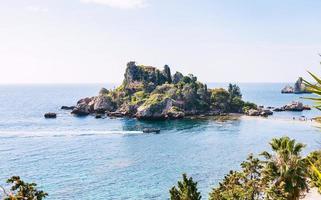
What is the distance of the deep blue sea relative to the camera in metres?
89.8

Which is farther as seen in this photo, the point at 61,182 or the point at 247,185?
the point at 61,182

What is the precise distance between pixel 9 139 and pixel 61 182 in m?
65.9

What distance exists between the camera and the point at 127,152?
125500 millimetres

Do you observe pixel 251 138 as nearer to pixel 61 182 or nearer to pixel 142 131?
pixel 142 131

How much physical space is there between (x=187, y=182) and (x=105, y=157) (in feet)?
234

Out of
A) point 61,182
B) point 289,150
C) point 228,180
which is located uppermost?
point 289,150

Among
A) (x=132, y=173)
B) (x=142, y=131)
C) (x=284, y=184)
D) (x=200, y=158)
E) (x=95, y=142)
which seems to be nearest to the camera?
(x=284, y=184)

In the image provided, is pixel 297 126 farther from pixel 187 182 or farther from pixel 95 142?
pixel 187 182

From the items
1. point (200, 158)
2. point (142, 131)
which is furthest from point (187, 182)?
point (142, 131)

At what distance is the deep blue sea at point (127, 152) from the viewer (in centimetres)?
8981

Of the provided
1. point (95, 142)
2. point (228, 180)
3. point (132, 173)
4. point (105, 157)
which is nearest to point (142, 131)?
point (95, 142)

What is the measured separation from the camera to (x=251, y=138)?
5763 inches

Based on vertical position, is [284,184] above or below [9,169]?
above

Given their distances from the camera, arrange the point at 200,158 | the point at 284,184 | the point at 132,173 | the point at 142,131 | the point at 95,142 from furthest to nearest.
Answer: the point at 142,131 < the point at 95,142 < the point at 200,158 < the point at 132,173 < the point at 284,184
